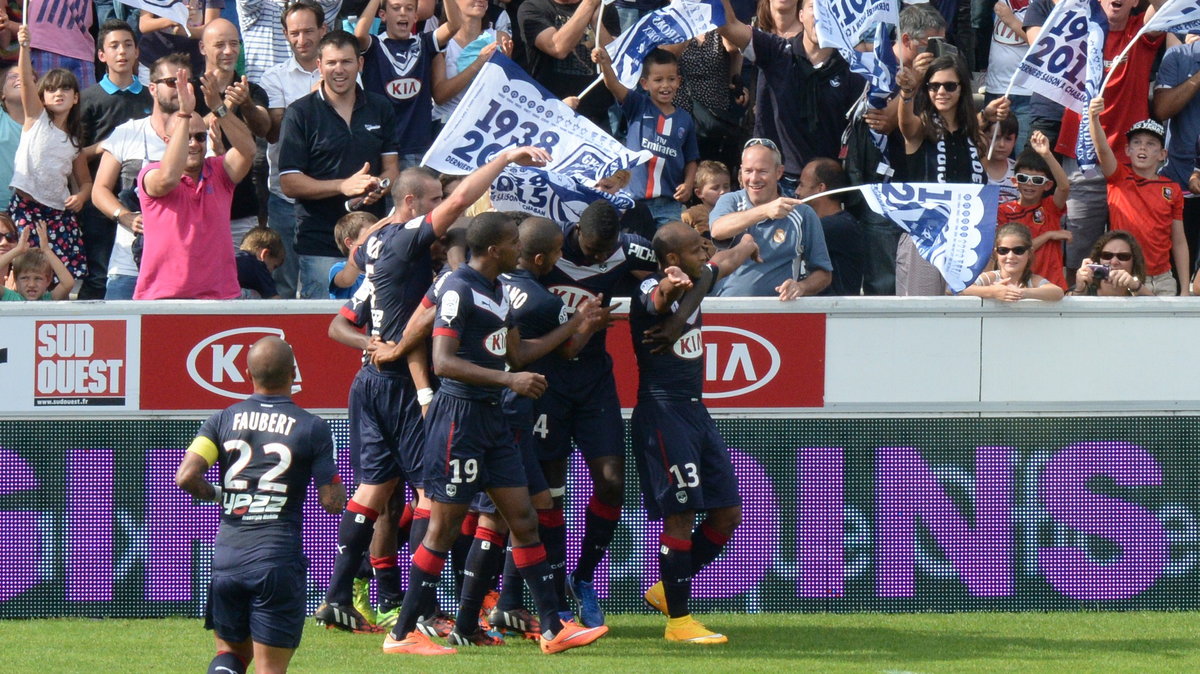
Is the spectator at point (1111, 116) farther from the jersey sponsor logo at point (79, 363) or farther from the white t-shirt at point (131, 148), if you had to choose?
the jersey sponsor logo at point (79, 363)

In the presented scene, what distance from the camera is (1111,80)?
12.3m

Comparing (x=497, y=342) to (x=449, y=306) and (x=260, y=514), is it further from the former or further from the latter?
(x=260, y=514)

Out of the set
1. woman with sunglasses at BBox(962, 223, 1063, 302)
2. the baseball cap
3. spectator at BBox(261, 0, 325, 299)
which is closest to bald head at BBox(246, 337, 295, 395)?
woman with sunglasses at BBox(962, 223, 1063, 302)

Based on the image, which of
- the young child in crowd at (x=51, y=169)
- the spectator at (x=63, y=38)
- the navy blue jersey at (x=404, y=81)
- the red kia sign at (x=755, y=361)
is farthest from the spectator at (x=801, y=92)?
the spectator at (x=63, y=38)

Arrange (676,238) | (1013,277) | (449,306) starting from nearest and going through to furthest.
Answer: (449,306)
(676,238)
(1013,277)

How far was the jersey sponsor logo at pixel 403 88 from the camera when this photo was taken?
1194cm

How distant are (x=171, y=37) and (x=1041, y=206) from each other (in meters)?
6.74

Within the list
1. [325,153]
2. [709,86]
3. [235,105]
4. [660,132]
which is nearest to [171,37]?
[235,105]

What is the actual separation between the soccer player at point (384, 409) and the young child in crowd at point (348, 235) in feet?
3.21

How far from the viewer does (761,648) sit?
8492 millimetres

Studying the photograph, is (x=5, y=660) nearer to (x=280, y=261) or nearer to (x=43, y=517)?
(x=43, y=517)

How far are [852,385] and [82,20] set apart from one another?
6802 millimetres

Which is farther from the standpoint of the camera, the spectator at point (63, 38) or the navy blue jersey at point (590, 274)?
the spectator at point (63, 38)

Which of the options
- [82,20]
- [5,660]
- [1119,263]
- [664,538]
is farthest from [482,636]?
[82,20]
